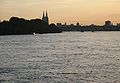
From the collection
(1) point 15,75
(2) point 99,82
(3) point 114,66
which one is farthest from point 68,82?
(3) point 114,66

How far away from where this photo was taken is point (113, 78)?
32.2 meters

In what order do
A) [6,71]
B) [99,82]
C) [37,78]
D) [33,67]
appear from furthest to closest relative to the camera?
[33,67] → [6,71] → [37,78] → [99,82]

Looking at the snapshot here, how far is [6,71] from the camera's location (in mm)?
36562

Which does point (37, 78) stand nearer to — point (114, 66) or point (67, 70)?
point (67, 70)

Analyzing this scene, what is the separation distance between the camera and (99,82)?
30.4 m

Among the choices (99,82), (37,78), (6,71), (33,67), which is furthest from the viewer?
(33,67)

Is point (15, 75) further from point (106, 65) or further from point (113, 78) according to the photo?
point (106, 65)

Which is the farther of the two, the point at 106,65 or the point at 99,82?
the point at 106,65

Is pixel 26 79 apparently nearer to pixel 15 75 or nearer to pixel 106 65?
pixel 15 75

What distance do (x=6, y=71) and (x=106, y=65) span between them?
38.5ft

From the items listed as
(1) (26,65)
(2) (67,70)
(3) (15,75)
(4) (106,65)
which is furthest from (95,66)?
(3) (15,75)

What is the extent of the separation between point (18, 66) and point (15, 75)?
7.18 m

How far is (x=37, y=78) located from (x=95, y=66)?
1024cm

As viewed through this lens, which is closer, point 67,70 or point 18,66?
point 67,70
